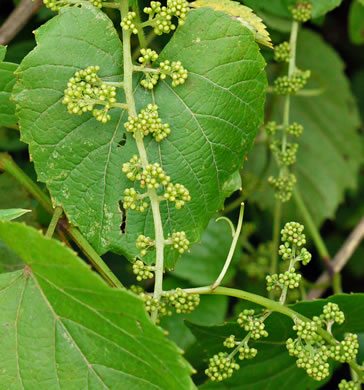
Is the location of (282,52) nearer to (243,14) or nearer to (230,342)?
(243,14)

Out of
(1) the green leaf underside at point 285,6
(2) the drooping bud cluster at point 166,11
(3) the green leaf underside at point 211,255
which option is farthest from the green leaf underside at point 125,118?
(3) the green leaf underside at point 211,255

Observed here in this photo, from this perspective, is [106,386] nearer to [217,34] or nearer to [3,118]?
[3,118]

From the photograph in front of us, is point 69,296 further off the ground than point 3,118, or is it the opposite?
point 3,118

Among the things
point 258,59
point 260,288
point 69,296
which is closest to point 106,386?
point 69,296

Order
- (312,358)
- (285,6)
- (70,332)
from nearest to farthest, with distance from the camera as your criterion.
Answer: (70,332) → (312,358) → (285,6)

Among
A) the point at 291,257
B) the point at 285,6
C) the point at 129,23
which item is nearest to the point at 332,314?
the point at 291,257
